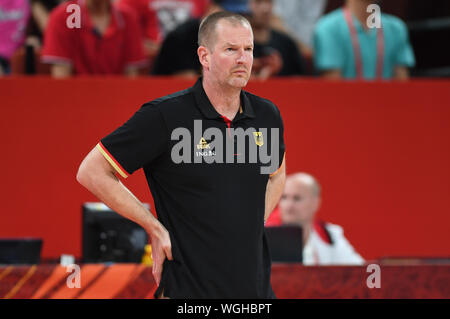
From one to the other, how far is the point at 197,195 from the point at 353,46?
3150 mm

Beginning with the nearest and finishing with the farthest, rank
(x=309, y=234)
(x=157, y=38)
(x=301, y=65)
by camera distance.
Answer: (x=309, y=234), (x=301, y=65), (x=157, y=38)

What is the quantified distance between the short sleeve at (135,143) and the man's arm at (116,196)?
0.11 feet

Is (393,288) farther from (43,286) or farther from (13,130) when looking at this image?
(13,130)

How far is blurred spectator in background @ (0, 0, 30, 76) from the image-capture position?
5523 millimetres

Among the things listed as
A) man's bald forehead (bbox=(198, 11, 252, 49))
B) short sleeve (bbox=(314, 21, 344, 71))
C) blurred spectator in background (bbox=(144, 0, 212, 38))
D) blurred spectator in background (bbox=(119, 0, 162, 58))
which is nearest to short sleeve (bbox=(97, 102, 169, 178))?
man's bald forehead (bbox=(198, 11, 252, 49))

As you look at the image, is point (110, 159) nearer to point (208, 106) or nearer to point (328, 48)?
point (208, 106)

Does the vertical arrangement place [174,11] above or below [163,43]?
above

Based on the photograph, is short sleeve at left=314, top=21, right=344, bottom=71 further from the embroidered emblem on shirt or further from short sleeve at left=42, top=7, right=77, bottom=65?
the embroidered emblem on shirt

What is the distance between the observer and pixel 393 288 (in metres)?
3.58

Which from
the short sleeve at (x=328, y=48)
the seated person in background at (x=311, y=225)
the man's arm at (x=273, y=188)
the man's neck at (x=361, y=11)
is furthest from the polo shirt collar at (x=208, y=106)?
the man's neck at (x=361, y=11)

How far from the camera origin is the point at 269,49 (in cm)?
522

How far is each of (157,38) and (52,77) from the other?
1.28 metres

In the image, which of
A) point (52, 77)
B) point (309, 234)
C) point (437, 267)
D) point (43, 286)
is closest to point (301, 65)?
point (309, 234)

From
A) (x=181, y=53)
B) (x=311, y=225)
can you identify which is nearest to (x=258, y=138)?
(x=311, y=225)
